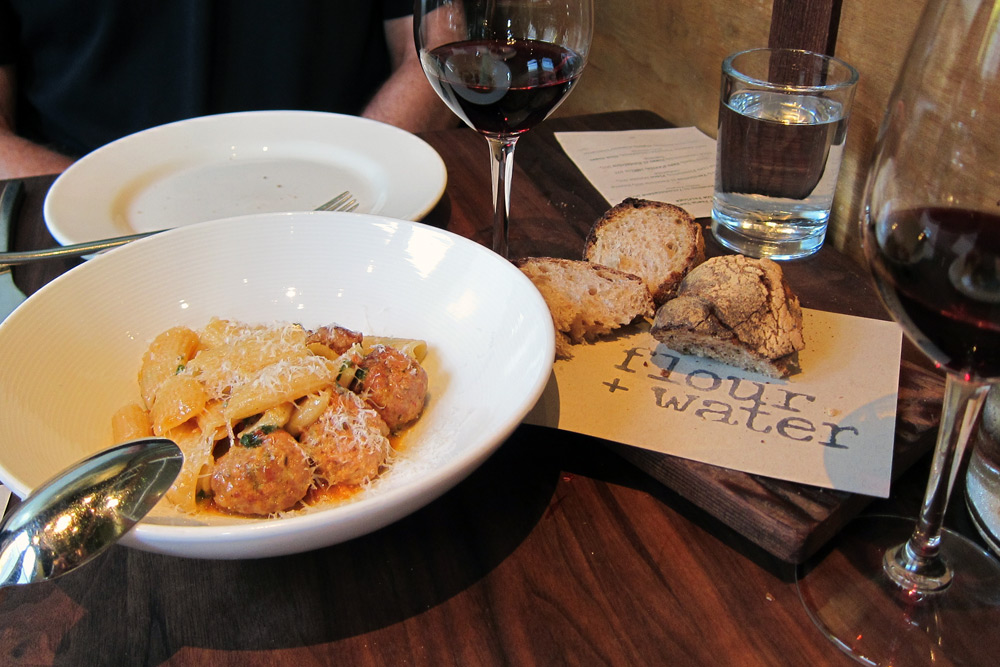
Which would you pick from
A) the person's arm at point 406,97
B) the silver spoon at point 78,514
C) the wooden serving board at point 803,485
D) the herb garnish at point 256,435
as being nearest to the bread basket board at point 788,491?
the wooden serving board at point 803,485

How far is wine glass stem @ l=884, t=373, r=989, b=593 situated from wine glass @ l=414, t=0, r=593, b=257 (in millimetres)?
605

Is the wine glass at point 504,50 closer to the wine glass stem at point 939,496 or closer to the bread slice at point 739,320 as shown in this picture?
the bread slice at point 739,320

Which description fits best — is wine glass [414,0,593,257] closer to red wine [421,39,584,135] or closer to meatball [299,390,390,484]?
red wine [421,39,584,135]

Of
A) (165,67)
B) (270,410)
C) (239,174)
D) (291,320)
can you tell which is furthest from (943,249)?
(165,67)

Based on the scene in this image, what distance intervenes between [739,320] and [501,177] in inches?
15.9

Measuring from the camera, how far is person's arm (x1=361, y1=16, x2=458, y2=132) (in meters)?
2.19

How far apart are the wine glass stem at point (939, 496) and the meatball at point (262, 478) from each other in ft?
1.79

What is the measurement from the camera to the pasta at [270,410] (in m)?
0.71

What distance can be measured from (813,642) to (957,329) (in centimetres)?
29

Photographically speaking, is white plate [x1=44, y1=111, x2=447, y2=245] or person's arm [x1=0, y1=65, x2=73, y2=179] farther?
person's arm [x1=0, y1=65, x2=73, y2=179]

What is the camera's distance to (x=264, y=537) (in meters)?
0.57

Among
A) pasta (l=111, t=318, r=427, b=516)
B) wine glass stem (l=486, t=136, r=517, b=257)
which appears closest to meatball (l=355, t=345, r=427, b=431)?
pasta (l=111, t=318, r=427, b=516)

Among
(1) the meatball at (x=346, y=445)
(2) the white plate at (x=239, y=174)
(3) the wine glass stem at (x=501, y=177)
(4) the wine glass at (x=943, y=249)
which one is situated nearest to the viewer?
(4) the wine glass at (x=943, y=249)

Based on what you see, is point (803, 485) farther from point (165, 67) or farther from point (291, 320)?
point (165, 67)
